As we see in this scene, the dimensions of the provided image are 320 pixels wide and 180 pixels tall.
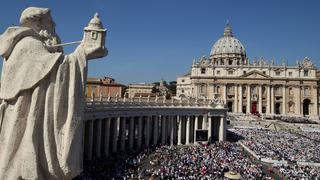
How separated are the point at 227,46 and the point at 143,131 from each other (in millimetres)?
112235

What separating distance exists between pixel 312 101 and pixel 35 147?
121m

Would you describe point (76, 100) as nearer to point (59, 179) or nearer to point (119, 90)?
point (59, 179)

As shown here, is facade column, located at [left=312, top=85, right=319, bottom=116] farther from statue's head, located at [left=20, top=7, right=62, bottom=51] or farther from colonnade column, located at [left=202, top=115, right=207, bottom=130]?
statue's head, located at [left=20, top=7, right=62, bottom=51]

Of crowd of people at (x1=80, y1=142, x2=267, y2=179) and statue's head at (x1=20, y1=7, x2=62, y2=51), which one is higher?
statue's head at (x1=20, y1=7, x2=62, y2=51)

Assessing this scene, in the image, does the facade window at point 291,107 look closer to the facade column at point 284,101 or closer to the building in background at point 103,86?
the facade column at point 284,101

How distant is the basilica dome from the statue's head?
149956mm

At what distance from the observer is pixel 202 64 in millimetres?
114938

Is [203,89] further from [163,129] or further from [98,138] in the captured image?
[98,138]

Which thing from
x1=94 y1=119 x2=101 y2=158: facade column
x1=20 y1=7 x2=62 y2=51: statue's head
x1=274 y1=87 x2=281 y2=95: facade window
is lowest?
x1=94 y1=119 x2=101 y2=158: facade column

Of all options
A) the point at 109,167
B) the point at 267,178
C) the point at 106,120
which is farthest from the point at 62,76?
the point at 106,120

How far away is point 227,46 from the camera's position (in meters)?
157

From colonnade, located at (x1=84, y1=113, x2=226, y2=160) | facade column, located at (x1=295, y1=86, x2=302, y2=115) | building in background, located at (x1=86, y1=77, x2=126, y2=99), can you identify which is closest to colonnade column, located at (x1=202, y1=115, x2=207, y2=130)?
colonnade, located at (x1=84, y1=113, x2=226, y2=160)

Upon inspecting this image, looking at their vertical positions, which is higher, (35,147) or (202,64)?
(202,64)

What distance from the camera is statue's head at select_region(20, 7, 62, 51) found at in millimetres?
6941
